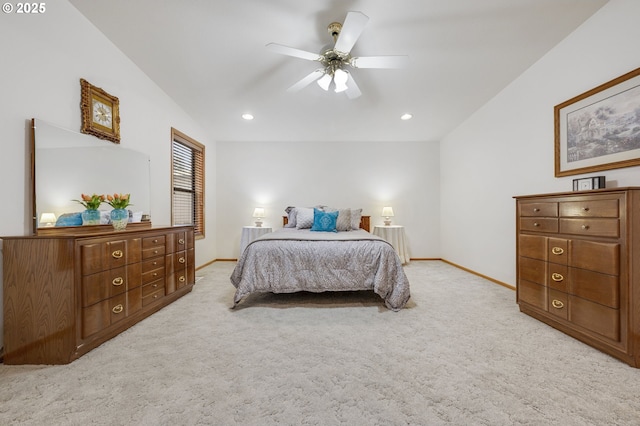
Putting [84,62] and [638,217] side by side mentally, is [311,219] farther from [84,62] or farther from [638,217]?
[638,217]

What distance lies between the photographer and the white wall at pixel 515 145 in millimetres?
1926

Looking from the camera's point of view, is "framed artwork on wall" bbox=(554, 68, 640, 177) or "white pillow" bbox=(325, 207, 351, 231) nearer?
"framed artwork on wall" bbox=(554, 68, 640, 177)

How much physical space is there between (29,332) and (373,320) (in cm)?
236

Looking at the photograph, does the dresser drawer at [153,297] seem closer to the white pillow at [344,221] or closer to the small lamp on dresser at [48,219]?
the small lamp on dresser at [48,219]

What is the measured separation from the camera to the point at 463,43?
228cm

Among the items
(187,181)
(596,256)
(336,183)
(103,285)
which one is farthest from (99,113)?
(596,256)

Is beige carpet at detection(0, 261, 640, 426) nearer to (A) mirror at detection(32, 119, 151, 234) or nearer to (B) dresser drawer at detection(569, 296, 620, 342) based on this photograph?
(B) dresser drawer at detection(569, 296, 620, 342)

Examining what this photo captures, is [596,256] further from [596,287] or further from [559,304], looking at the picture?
[559,304]

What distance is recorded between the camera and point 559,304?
192cm

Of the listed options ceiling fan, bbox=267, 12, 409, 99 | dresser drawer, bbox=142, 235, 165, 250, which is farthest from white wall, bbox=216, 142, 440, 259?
dresser drawer, bbox=142, 235, 165, 250

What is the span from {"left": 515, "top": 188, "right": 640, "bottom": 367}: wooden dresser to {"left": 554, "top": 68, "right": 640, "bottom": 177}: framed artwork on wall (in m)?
0.48

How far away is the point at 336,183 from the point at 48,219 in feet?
13.2

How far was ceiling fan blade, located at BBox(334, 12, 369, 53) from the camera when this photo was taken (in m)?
1.63

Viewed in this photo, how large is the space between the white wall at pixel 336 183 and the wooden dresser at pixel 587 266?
2.75 m
